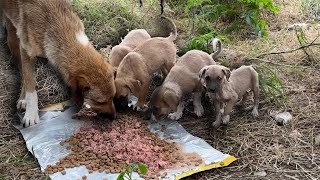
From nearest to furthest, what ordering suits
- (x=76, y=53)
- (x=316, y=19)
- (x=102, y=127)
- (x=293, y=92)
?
(x=76, y=53) < (x=102, y=127) < (x=293, y=92) < (x=316, y=19)

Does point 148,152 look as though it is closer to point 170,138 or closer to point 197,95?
point 170,138

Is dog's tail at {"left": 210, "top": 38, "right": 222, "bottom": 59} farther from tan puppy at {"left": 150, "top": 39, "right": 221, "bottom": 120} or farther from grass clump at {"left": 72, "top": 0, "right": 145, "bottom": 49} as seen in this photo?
grass clump at {"left": 72, "top": 0, "right": 145, "bottom": 49}

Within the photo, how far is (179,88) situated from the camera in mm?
5305

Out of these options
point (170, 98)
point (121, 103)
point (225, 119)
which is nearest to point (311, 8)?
point (225, 119)

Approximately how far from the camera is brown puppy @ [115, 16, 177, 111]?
5320mm

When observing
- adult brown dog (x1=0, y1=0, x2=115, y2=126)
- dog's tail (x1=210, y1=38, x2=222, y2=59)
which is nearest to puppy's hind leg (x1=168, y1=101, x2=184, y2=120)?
adult brown dog (x1=0, y1=0, x2=115, y2=126)

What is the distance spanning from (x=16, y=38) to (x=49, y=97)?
2.65 ft

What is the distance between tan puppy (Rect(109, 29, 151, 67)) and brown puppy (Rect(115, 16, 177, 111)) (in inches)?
8.9

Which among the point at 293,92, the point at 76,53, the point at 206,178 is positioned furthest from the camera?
the point at 293,92

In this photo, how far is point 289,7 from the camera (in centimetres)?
839

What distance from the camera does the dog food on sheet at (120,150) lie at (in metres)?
4.54

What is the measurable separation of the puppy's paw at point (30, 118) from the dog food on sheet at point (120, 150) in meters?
0.52

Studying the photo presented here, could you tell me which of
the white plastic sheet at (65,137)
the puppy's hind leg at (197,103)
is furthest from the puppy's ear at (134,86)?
the puppy's hind leg at (197,103)

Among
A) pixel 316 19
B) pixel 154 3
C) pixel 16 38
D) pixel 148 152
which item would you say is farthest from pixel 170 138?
pixel 316 19
